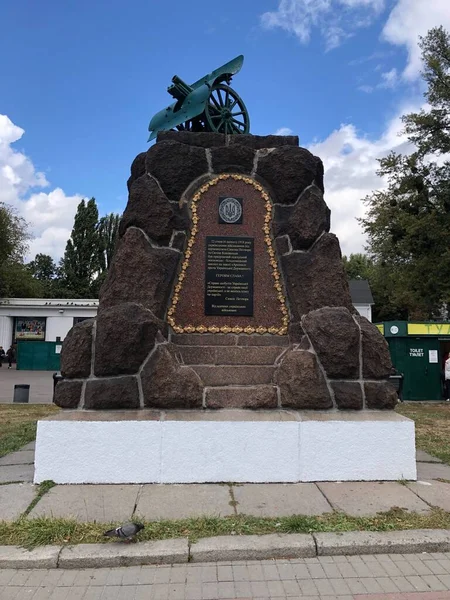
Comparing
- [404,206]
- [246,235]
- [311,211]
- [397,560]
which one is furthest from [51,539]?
[404,206]

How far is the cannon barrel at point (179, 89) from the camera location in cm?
795

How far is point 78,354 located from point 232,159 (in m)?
3.05

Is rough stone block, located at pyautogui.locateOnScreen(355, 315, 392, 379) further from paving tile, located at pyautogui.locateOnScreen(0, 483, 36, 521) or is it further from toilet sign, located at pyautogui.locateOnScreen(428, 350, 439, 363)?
toilet sign, located at pyautogui.locateOnScreen(428, 350, 439, 363)

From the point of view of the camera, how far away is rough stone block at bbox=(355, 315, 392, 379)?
565 centimetres

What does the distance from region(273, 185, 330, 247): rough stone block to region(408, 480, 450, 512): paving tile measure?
288 cm

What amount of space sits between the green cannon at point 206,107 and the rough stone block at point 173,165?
4.63 ft

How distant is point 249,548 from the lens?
3.66 m

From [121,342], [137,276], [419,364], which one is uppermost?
[137,276]

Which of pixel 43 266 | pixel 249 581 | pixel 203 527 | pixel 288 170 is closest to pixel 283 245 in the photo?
pixel 288 170

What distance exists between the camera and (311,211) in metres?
6.20

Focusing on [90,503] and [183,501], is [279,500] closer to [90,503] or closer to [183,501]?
[183,501]

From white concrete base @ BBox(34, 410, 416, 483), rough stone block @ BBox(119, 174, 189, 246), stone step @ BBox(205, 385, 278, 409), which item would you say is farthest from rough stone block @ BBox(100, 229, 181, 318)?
white concrete base @ BBox(34, 410, 416, 483)

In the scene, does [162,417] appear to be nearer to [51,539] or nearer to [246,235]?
[51,539]

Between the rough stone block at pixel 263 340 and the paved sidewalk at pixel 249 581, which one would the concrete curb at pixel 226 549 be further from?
the rough stone block at pixel 263 340
